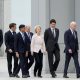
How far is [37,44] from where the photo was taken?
1939 centimetres

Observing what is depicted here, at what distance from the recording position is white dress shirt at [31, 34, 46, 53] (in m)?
19.3

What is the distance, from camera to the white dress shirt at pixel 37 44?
1931cm

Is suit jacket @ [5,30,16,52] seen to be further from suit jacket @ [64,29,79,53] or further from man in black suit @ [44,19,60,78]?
suit jacket @ [64,29,79,53]

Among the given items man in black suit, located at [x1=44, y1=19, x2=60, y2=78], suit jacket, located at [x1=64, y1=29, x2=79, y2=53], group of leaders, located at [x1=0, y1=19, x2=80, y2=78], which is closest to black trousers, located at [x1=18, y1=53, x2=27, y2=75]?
group of leaders, located at [x1=0, y1=19, x2=80, y2=78]

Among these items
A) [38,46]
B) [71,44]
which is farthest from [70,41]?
[38,46]

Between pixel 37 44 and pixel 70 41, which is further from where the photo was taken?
pixel 37 44

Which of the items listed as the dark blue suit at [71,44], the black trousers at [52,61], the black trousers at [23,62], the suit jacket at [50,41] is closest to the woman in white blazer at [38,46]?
the suit jacket at [50,41]

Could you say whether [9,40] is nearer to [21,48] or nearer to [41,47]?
[21,48]

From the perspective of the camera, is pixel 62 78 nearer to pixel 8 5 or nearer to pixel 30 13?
pixel 30 13

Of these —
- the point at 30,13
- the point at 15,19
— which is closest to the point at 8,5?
the point at 15,19

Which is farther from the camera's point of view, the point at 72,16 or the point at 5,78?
the point at 72,16

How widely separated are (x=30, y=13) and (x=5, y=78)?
4.82 metres

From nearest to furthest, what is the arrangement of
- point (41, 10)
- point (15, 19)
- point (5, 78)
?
point (5, 78) < point (41, 10) < point (15, 19)

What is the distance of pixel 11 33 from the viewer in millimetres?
20016
